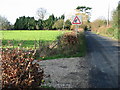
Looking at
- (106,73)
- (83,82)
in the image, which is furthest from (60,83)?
(106,73)

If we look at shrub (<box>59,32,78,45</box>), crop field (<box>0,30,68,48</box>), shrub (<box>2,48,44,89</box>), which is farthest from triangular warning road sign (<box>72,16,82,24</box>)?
shrub (<box>2,48,44,89</box>)

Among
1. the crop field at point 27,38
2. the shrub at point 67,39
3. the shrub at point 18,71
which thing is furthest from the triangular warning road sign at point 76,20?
the shrub at point 18,71

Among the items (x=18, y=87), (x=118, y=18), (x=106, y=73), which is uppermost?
(x=118, y=18)

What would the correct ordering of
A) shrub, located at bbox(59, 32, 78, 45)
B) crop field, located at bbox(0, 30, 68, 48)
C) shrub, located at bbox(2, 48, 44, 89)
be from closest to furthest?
shrub, located at bbox(2, 48, 44, 89) → crop field, located at bbox(0, 30, 68, 48) → shrub, located at bbox(59, 32, 78, 45)

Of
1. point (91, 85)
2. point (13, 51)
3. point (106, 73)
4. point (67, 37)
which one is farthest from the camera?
point (67, 37)

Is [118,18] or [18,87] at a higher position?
[118,18]

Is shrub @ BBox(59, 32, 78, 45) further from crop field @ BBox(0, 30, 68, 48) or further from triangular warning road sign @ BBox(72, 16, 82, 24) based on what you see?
triangular warning road sign @ BBox(72, 16, 82, 24)

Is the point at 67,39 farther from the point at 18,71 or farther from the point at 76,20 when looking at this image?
the point at 18,71

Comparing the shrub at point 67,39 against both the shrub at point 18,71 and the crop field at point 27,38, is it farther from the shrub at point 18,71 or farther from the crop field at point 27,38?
the shrub at point 18,71

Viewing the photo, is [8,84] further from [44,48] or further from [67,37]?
[67,37]

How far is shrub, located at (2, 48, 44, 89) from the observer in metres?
3.54

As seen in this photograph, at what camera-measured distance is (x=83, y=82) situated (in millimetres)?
6289

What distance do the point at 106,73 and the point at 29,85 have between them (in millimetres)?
4684

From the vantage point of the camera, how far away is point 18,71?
357 cm
